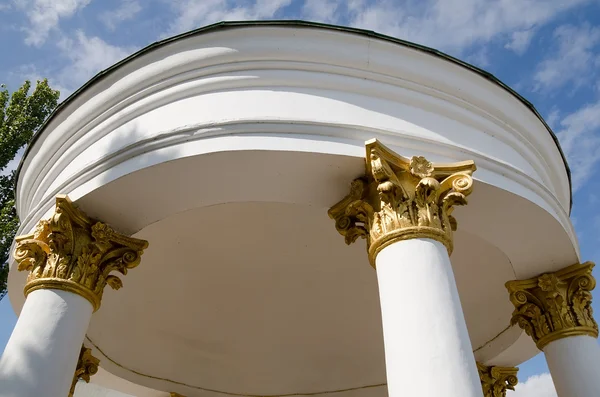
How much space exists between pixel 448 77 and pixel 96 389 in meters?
15.7

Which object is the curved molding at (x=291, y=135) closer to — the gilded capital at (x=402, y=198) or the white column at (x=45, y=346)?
the gilded capital at (x=402, y=198)

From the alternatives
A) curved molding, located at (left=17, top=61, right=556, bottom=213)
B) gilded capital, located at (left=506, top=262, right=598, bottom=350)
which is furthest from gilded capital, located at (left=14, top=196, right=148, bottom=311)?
gilded capital, located at (left=506, top=262, right=598, bottom=350)

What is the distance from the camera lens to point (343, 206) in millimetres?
7590

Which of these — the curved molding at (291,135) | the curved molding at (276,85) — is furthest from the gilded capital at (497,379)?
the curved molding at (276,85)

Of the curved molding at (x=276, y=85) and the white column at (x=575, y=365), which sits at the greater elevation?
the curved molding at (x=276, y=85)

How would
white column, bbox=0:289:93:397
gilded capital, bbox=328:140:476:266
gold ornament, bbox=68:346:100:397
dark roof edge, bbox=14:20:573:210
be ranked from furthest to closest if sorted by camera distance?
gold ornament, bbox=68:346:100:397 → dark roof edge, bbox=14:20:573:210 → gilded capital, bbox=328:140:476:266 → white column, bbox=0:289:93:397

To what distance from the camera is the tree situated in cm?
1407

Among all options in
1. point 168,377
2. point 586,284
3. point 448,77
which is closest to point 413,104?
point 448,77

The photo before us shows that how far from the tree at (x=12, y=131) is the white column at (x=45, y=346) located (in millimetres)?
7575

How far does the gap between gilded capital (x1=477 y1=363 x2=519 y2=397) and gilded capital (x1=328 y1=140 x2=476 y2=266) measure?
6.65 metres

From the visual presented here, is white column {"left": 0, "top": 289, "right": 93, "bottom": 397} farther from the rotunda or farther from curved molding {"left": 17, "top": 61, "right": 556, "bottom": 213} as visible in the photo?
curved molding {"left": 17, "top": 61, "right": 556, "bottom": 213}

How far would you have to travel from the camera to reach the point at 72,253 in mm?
7820

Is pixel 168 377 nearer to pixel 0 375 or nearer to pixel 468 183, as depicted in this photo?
pixel 0 375

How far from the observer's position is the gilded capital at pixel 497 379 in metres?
12.5
